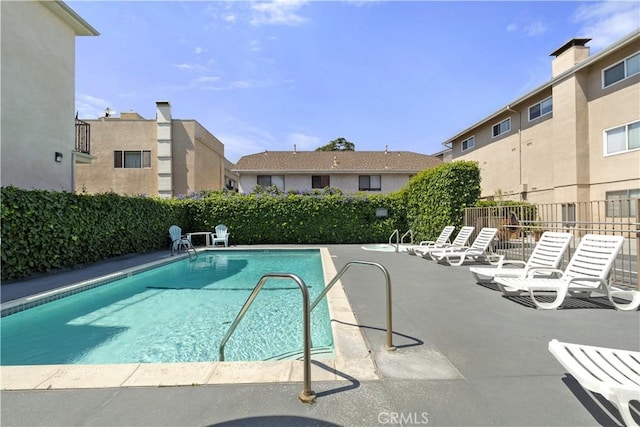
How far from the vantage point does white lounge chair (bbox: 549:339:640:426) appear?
6.12ft

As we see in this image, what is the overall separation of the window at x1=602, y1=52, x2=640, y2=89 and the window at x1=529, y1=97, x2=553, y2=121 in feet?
9.13

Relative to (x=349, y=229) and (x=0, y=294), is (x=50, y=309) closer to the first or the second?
(x=0, y=294)

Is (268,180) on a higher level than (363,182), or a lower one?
higher

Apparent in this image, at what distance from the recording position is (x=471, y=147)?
23938 millimetres

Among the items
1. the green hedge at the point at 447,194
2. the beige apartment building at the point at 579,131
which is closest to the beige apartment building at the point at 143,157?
the green hedge at the point at 447,194

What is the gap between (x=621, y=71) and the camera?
42.1 feet

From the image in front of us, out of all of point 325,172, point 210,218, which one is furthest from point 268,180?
point 210,218

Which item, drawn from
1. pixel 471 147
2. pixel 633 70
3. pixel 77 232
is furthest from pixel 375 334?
pixel 471 147

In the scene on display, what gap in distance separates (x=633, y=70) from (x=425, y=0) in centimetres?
987

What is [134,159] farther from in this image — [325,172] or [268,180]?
[325,172]

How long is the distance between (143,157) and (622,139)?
81.5 feet

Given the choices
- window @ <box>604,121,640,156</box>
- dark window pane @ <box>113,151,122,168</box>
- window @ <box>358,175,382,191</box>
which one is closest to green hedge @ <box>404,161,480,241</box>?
window @ <box>604,121,640,156</box>

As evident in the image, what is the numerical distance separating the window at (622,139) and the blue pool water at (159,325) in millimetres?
A: 13760

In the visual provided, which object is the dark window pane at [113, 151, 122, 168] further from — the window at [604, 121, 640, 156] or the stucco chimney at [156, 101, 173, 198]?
the window at [604, 121, 640, 156]
